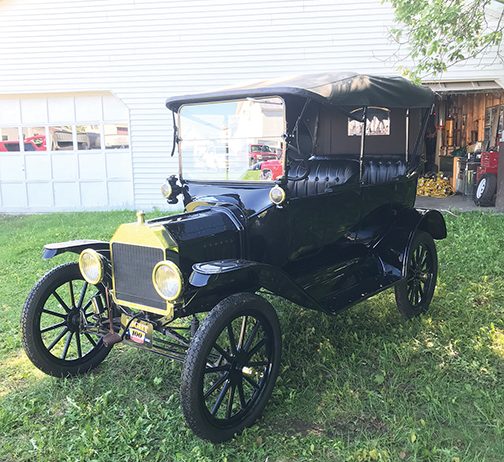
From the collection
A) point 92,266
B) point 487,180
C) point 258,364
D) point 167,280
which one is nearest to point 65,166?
point 92,266

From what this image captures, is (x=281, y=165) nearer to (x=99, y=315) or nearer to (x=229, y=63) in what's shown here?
(x=99, y=315)

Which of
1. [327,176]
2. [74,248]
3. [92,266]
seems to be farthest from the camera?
[327,176]

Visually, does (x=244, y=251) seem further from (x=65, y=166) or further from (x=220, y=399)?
(x=65, y=166)

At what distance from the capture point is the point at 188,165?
4.10 meters

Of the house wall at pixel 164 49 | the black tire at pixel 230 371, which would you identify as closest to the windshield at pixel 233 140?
the black tire at pixel 230 371

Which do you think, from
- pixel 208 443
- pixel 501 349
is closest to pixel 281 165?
pixel 208 443

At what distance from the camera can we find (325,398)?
3254 mm

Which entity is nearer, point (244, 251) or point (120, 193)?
point (244, 251)

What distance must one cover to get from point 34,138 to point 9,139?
0.66m

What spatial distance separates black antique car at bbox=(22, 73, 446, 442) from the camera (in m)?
2.96

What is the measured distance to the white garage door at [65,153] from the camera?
11047 millimetres

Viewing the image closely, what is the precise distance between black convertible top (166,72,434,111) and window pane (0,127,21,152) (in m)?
8.96

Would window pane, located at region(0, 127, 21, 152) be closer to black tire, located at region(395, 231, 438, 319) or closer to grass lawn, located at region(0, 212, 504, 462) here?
grass lawn, located at region(0, 212, 504, 462)

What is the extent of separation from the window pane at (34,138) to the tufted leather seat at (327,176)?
8880 mm
